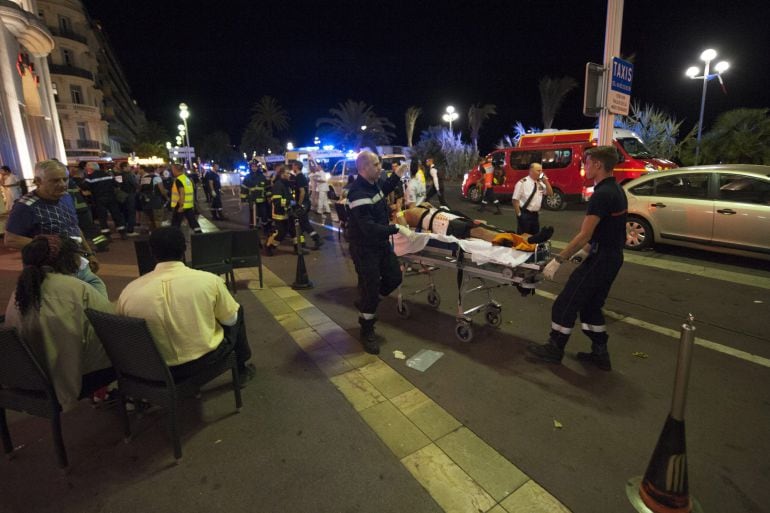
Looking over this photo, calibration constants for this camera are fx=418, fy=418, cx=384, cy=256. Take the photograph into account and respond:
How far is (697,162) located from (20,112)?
78.8 feet

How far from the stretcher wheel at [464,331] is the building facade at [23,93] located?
51.7ft

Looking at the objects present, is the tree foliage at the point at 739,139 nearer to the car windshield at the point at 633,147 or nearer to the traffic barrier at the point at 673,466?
the car windshield at the point at 633,147

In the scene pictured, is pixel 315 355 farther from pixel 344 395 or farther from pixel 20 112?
pixel 20 112

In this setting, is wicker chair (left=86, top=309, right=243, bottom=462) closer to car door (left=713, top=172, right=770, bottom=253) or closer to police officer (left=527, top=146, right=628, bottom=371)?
police officer (left=527, top=146, right=628, bottom=371)

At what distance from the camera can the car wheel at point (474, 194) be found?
17328 mm

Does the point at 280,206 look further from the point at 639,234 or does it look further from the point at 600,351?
the point at 639,234

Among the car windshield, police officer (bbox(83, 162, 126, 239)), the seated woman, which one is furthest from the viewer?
the car windshield

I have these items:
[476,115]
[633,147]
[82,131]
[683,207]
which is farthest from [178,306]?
[82,131]

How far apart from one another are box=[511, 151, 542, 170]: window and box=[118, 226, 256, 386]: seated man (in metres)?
14.6

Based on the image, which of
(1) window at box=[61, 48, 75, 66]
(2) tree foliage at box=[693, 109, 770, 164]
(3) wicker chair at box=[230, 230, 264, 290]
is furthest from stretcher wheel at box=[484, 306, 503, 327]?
(1) window at box=[61, 48, 75, 66]

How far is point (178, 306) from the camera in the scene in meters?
2.76

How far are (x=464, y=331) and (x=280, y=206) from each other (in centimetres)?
583

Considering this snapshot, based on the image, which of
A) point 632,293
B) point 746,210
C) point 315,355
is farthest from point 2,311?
point 746,210

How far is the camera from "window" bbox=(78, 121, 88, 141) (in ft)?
145
